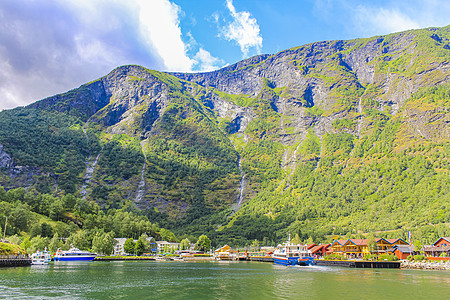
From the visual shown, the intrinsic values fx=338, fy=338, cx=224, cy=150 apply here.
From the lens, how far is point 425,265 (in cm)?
11406

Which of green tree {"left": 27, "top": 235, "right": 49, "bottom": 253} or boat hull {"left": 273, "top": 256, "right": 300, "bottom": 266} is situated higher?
green tree {"left": 27, "top": 235, "right": 49, "bottom": 253}

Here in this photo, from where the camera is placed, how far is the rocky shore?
359ft

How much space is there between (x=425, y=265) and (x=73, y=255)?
134 m

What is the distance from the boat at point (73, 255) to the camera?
459 feet

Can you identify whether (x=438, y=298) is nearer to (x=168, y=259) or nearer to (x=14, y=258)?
(x=14, y=258)

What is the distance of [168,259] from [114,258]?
119 ft

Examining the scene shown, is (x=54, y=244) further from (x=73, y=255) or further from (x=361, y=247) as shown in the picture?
(x=361, y=247)

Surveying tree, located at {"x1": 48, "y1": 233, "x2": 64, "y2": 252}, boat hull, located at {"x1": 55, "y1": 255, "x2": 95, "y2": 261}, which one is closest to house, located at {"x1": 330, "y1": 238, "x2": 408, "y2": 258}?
boat hull, located at {"x1": 55, "y1": 255, "x2": 95, "y2": 261}

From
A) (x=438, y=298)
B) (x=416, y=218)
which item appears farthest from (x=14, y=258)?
(x=416, y=218)

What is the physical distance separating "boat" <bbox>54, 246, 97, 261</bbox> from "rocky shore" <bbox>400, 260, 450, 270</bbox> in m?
125

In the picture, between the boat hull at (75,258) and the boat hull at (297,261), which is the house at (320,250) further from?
the boat hull at (75,258)

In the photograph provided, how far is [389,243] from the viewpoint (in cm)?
15225

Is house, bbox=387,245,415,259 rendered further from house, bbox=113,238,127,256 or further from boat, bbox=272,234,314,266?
house, bbox=113,238,127,256

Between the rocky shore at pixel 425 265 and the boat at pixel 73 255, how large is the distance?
124818 mm
